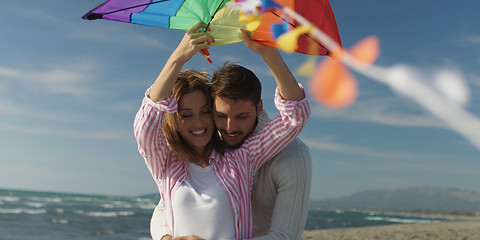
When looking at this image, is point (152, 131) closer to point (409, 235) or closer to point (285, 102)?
point (285, 102)

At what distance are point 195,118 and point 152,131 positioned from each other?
0.27 m

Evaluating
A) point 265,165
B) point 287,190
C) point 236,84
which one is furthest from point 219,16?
point 287,190

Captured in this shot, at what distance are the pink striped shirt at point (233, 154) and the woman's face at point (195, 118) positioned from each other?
118 millimetres

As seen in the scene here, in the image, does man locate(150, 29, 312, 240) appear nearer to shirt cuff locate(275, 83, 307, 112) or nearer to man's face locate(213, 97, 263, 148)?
man's face locate(213, 97, 263, 148)

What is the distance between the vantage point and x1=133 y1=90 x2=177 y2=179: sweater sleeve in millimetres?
2348

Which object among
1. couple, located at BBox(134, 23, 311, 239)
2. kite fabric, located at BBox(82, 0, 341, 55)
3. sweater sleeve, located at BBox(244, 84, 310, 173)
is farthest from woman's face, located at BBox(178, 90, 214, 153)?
kite fabric, located at BBox(82, 0, 341, 55)

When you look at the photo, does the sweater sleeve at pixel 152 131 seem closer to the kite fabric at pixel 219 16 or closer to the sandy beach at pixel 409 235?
the kite fabric at pixel 219 16

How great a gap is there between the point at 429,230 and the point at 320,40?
1289 cm

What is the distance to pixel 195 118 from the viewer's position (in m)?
2.56

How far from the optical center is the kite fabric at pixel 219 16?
2404mm

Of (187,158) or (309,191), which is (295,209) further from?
(187,158)

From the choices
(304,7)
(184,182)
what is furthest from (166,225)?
(304,7)

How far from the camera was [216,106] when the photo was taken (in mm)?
2566

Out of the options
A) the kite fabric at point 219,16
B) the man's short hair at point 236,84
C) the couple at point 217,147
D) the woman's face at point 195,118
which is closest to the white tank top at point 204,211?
the couple at point 217,147
